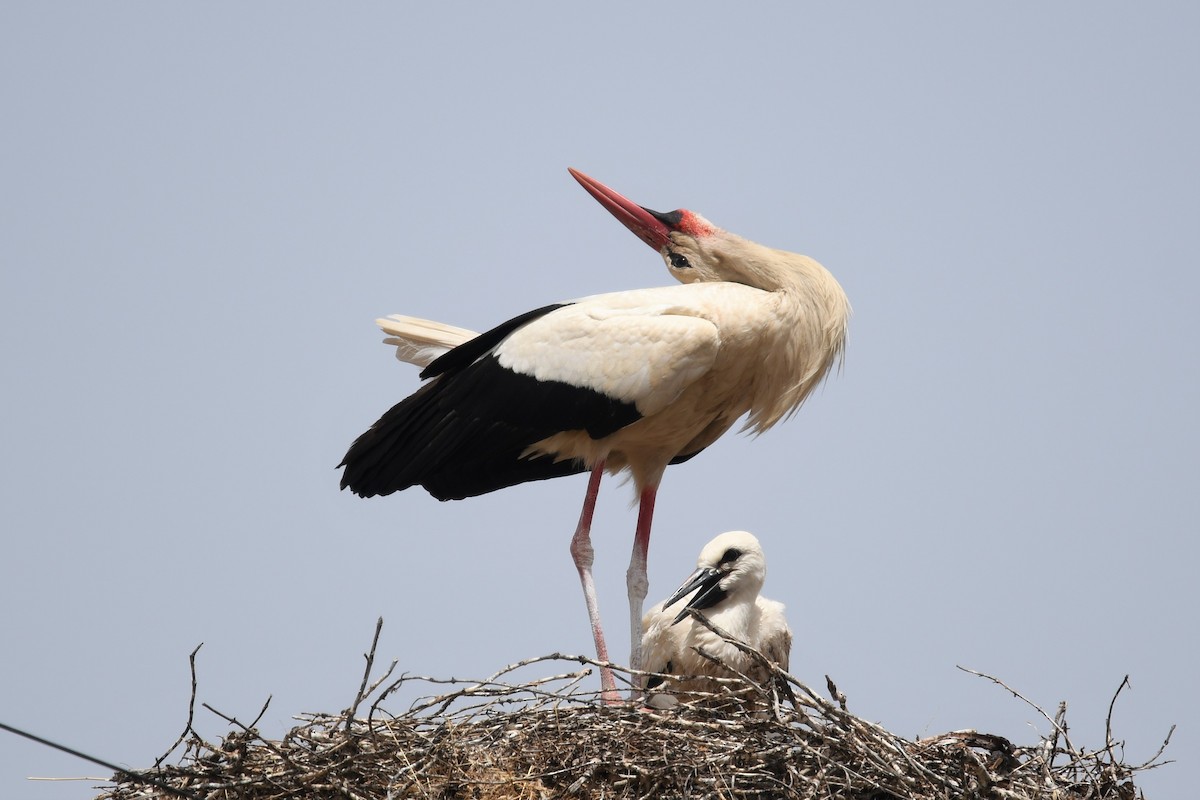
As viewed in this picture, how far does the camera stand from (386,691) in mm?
4672

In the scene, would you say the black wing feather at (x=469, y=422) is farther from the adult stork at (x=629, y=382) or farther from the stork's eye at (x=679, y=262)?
the stork's eye at (x=679, y=262)

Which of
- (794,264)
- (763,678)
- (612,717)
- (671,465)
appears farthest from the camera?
(671,465)

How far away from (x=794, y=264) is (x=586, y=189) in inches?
45.2

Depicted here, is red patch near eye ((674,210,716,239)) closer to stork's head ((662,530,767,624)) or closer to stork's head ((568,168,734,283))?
stork's head ((568,168,734,283))

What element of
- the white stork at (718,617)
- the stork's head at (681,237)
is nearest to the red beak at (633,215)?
the stork's head at (681,237)

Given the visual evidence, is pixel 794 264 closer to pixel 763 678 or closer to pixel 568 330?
pixel 568 330

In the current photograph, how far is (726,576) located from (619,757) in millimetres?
1524

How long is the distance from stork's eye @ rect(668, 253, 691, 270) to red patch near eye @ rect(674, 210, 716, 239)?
11 centimetres

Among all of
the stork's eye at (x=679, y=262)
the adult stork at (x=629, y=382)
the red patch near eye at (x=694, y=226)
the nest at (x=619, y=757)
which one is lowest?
the nest at (x=619, y=757)

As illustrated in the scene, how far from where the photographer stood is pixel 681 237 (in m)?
6.68

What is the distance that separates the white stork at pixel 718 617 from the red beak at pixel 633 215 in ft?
4.53

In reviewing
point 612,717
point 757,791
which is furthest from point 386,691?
point 757,791

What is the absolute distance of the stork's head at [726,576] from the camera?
609 centimetres

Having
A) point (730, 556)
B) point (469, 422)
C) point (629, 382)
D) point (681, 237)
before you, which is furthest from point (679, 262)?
point (730, 556)
